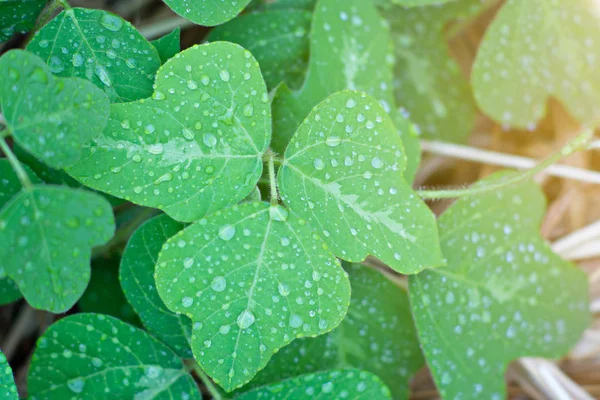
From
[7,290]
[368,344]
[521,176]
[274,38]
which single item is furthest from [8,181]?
[521,176]

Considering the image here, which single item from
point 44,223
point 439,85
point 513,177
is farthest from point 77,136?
point 439,85

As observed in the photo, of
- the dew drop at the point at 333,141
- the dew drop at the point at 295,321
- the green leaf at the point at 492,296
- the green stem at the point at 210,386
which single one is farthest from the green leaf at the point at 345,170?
the green stem at the point at 210,386

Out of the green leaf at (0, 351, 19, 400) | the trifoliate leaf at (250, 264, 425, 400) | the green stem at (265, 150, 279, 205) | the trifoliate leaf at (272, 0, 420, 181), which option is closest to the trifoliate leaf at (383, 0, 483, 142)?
the trifoliate leaf at (272, 0, 420, 181)

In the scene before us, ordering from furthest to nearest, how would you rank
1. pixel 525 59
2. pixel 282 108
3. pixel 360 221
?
pixel 525 59 < pixel 282 108 < pixel 360 221

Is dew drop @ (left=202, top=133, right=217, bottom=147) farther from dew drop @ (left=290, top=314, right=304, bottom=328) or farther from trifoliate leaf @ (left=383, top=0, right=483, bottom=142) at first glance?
trifoliate leaf @ (left=383, top=0, right=483, bottom=142)

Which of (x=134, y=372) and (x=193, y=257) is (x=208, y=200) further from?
(x=134, y=372)

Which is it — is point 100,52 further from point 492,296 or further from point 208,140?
point 492,296

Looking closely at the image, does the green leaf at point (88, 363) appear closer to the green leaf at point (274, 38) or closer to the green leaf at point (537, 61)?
the green leaf at point (274, 38)
